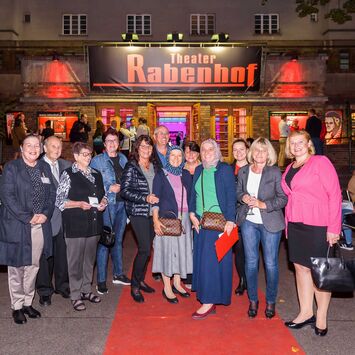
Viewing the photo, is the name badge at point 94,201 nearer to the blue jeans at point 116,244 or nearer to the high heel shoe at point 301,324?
the blue jeans at point 116,244

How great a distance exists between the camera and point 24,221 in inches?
212

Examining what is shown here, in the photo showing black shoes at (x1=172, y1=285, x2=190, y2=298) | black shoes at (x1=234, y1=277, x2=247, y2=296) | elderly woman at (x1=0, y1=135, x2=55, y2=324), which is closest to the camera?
elderly woman at (x1=0, y1=135, x2=55, y2=324)

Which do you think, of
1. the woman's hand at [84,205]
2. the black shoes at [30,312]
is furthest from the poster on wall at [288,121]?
the black shoes at [30,312]

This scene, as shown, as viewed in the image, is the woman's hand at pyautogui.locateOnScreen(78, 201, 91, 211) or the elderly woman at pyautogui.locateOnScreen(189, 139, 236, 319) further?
the woman's hand at pyautogui.locateOnScreen(78, 201, 91, 211)

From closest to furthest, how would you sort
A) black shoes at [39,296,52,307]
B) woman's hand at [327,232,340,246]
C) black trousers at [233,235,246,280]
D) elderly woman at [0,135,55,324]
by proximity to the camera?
woman's hand at [327,232,340,246] → elderly woman at [0,135,55,324] → black shoes at [39,296,52,307] → black trousers at [233,235,246,280]

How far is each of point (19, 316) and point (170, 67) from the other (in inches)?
573

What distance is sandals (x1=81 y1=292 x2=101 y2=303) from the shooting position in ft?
20.2

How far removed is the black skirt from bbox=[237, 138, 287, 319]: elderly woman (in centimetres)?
29

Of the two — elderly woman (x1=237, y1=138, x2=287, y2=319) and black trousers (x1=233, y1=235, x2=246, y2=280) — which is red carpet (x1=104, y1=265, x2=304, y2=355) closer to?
elderly woman (x1=237, y1=138, x2=287, y2=319)

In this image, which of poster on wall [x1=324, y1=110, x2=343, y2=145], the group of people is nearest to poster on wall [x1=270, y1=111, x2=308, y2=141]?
poster on wall [x1=324, y1=110, x2=343, y2=145]

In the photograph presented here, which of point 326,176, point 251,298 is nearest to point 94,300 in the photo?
point 251,298

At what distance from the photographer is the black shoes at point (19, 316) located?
5406mm

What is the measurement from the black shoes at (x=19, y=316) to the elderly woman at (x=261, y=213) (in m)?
2.67

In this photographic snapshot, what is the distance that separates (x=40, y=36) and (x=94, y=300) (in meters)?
21.0
